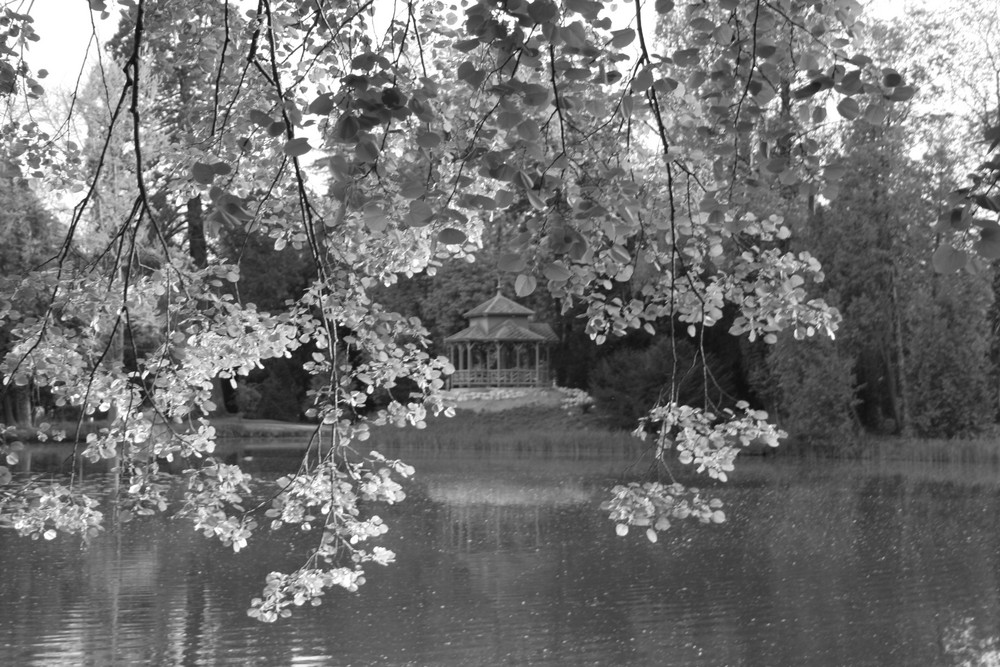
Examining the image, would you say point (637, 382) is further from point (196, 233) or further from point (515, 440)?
point (196, 233)

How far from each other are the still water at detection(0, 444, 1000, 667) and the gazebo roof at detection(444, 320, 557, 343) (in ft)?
69.9

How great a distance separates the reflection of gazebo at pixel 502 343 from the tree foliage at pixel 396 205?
101 ft

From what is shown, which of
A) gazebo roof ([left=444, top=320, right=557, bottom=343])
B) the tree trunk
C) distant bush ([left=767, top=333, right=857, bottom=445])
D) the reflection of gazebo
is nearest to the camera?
distant bush ([left=767, top=333, right=857, bottom=445])

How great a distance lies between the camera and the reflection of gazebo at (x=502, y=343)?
36.2 meters

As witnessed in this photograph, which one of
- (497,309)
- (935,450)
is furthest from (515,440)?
(497,309)

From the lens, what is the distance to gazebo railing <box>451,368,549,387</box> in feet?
120

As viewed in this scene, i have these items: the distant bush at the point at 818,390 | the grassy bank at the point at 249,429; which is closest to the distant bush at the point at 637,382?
the distant bush at the point at 818,390

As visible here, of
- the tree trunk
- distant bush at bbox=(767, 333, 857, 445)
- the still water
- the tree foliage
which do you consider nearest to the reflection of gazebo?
the tree trunk

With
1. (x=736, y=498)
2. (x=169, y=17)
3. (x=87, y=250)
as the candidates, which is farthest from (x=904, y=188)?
(x=169, y=17)

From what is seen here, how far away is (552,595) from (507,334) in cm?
2702

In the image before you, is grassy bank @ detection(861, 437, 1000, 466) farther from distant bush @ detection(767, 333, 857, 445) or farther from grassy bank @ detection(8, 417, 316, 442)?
grassy bank @ detection(8, 417, 316, 442)

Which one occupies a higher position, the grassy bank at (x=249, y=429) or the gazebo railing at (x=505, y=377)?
the gazebo railing at (x=505, y=377)

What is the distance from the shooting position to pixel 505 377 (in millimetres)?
36719

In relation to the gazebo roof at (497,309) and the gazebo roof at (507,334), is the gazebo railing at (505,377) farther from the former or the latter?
the gazebo roof at (497,309)
